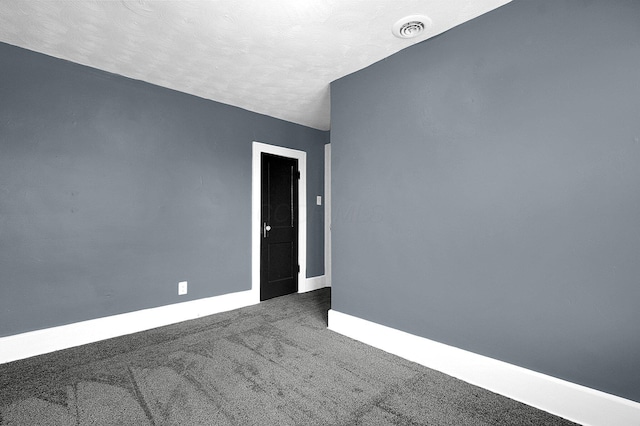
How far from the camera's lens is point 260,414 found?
1734 millimetres

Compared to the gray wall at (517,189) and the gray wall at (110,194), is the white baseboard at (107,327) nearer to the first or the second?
the gray wall at (110,194)

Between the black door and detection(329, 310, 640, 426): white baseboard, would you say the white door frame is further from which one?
detection(329, 310, 640, 426): white baseboard

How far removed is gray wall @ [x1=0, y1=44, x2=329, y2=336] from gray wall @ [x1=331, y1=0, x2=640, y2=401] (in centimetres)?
196

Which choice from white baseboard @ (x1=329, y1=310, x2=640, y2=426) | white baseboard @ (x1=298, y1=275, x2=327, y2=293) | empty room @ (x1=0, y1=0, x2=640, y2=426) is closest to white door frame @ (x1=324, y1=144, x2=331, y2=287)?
white baseboard @ (x1=298, y1=275, x2=327, y2=293)

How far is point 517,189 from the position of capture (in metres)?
1.89

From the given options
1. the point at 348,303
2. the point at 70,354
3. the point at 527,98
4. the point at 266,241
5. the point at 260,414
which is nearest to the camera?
the point at 260,414

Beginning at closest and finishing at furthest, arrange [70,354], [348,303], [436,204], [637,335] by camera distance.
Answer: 1. [637,335]
2. [436,204]
3. [70,354]
4. [348,303]

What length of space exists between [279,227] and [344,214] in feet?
5.02

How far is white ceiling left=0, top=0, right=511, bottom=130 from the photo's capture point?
6.43ft

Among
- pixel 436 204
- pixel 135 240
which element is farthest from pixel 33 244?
pixel 436 204

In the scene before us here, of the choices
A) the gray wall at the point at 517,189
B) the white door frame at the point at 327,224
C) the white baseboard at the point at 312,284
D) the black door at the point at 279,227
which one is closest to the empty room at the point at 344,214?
the gray wall at the point at 517,189

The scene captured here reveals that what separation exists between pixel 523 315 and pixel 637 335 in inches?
19.5

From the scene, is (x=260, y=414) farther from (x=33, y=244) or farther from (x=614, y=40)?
(x=614, y=40)

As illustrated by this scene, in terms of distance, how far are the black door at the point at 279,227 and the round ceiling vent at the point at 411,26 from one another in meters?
2.42
